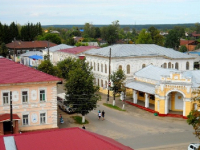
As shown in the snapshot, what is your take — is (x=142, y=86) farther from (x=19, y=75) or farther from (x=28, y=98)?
(x=19, y=75)

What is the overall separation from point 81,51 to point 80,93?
29.8m

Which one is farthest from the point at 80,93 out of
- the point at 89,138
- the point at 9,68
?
the point at 89,138

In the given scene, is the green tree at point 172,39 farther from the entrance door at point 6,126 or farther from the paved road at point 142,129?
the entrance door at point 6,126

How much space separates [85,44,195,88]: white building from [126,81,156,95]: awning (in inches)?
307

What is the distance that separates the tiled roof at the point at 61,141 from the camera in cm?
1291

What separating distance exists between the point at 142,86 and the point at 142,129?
9.22 metres

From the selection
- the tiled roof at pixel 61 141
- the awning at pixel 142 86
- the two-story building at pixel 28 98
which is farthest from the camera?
the awning at pixel 142 86

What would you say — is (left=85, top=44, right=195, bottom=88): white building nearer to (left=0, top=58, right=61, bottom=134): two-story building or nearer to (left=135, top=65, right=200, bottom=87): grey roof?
(left=135, top=65, right=200, bottom=87): grey roof

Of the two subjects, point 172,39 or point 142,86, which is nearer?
point 142,86

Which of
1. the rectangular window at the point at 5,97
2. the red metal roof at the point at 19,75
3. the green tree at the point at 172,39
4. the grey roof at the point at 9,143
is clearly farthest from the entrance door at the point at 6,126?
the green tree at the point at 172,39

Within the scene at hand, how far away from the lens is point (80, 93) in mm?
31062

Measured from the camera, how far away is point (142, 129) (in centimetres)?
2888

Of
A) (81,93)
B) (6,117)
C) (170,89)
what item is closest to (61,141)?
(6,117)

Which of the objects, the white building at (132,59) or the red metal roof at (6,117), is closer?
the red metal roof at (6,117)
